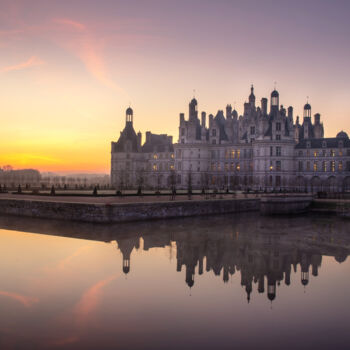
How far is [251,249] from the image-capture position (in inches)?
712

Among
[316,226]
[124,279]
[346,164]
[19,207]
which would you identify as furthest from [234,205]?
[346,164]

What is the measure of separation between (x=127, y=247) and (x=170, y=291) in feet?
22.2

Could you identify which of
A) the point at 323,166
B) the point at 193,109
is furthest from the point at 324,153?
the point at 193,109

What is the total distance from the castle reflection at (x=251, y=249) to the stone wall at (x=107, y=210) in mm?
3520

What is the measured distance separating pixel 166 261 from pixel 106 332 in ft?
22.9

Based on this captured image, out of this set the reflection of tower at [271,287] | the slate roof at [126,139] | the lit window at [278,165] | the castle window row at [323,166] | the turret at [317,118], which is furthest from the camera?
the slate roof at [126,139]

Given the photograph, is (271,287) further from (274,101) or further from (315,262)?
(274,101)

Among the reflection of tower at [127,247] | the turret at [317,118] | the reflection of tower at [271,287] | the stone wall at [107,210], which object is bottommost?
the reflection of tower at [271,287]

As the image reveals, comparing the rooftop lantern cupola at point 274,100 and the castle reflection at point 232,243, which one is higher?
the rooftop lantern cupola at point 274,100

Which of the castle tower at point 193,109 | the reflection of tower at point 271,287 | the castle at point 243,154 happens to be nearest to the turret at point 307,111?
the castle at point 243,154

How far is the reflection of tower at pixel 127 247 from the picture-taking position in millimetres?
14742

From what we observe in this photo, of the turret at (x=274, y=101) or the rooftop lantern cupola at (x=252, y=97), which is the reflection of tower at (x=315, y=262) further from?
the rooftop lantern cupola at (x=252, y=97)

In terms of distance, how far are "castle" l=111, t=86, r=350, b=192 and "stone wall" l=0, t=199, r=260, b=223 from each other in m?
30.5

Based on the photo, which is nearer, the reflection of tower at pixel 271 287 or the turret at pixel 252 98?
the reflection of tower at pixel 271 287
